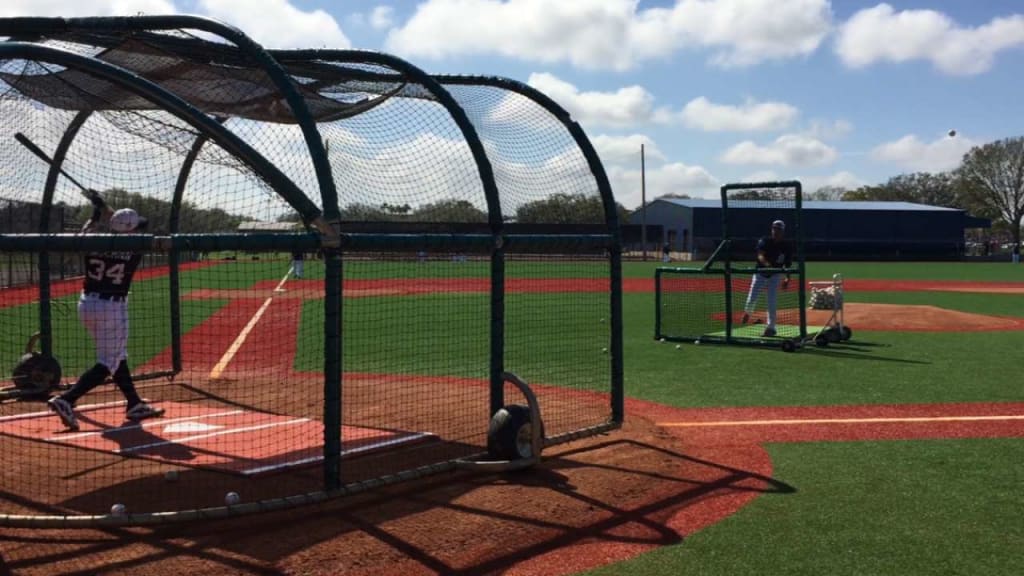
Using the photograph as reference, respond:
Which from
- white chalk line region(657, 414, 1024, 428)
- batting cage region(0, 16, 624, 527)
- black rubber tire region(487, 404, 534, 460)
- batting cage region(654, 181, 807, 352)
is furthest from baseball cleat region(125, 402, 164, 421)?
batting cage region(654, 181, 807, 352)

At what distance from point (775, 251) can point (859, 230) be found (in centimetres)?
5495

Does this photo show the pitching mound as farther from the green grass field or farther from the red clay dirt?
the red clay dirt

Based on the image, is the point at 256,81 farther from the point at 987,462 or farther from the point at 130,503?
the point at 987,462

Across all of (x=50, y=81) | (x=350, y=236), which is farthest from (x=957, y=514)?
(x=50, y=81)

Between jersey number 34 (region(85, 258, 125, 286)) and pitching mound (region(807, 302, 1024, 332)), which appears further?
pitching mound (region(807, 302, 1024, 332))

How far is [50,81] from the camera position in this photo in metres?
6.41

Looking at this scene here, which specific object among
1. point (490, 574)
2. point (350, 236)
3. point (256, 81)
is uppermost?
point (256, 81)

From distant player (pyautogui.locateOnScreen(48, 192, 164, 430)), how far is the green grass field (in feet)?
2.97

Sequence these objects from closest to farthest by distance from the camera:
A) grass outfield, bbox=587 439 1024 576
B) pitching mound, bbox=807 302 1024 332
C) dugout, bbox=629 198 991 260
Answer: grass outfield, bbox=587 439 1024 576 < pitching mound, bbox=807 302 1024 332 < dugout, bbox=629 198 991 260

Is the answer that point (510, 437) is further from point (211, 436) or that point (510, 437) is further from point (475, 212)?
point (211, 436)

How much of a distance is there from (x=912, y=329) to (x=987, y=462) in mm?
9566

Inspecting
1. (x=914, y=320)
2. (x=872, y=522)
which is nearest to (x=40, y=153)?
(x=872, y=522)

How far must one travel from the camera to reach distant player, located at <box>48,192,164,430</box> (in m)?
6.68

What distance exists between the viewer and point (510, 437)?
228 inches
